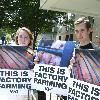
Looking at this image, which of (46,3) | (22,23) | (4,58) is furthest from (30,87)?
(22,23)

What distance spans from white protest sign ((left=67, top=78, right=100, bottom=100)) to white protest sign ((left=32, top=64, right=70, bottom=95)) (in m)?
0.44

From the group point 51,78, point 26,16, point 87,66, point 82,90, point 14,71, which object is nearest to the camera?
point 87,66

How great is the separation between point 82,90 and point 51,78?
998 mm

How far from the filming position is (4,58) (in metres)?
5.90

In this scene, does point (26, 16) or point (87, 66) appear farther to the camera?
point (26, 16)

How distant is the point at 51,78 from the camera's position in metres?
5.45

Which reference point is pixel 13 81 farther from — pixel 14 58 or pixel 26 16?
pixel 26 16

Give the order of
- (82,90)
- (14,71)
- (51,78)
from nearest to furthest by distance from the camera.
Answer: (82,90) → (51,78) → (14,71)

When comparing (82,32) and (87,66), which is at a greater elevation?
(82,32)

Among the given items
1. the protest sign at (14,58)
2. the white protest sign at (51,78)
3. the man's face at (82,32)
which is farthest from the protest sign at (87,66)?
the protest sign at (14,58)

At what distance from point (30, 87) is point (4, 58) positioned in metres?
0.62

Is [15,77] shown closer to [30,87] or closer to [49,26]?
[30,87]

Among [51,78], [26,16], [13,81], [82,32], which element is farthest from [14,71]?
[26,16]

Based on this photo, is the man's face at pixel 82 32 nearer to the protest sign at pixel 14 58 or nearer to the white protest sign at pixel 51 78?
the white protest sign at pixel 51 78
